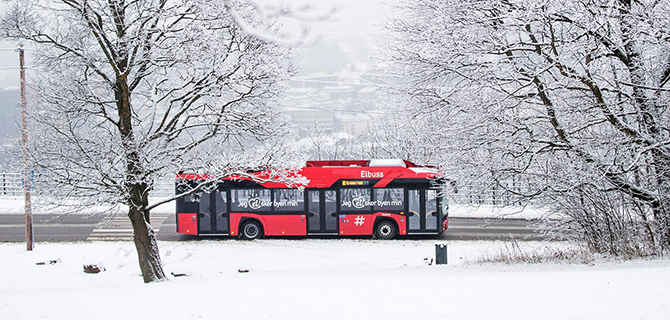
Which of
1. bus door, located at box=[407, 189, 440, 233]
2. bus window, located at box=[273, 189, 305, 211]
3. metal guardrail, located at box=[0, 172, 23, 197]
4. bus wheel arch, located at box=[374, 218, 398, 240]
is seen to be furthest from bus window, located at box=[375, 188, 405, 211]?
metal guardrail, located at box=[0, 172, 23, 197]

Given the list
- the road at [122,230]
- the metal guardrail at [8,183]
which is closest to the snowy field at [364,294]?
the road at [122,230]

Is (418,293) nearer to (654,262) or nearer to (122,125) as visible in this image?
(654,262)

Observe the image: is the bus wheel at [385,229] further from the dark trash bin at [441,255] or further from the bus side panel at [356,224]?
the dark trash bin at [441,255]

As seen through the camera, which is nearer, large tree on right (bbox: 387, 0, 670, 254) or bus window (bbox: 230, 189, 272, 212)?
large tree on right (bbox: 387, 0, 670, 254)

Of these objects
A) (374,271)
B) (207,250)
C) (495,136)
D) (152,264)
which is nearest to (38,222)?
(207,250)

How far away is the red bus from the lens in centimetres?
1772

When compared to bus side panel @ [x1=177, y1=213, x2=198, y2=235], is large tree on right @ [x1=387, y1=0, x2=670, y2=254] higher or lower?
higher

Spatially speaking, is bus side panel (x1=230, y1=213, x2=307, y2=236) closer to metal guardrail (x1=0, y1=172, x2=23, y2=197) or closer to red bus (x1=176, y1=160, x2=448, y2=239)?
red bus (x1=176, y1=160, x2=448, y2=239)

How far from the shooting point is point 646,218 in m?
10.6

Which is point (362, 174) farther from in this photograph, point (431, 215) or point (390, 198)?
point (431, 215)

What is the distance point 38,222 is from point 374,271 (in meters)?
16.1

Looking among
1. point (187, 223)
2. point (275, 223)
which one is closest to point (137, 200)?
point (187, 223)

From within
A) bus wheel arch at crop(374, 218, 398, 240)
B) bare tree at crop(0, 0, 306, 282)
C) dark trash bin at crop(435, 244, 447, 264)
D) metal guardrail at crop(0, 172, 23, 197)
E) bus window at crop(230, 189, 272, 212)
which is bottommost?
dark trash bin at crop(435, 244, 447, 264)

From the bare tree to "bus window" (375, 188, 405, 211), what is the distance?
6.12 metres
